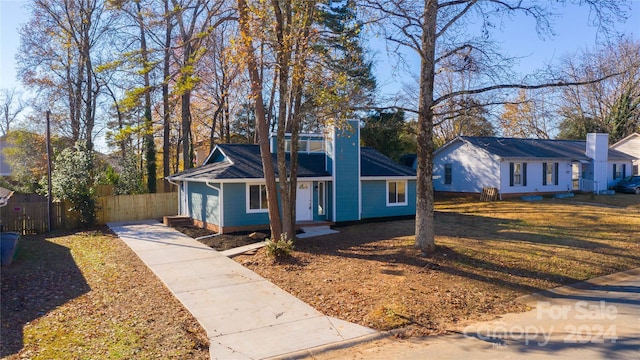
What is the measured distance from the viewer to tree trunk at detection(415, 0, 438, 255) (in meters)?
10.8

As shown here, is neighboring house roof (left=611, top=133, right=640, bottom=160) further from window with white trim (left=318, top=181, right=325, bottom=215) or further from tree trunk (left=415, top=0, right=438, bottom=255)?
tree trunk (left=415, top=0, right=438, bottom=255)

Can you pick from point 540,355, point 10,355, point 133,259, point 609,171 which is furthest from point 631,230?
point 609,171

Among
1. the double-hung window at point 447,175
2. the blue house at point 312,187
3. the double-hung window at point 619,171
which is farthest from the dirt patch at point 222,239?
the double-hung window at point 619,171

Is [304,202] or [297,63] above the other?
[297,63]

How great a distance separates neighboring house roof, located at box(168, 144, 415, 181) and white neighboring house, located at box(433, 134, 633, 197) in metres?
7.95

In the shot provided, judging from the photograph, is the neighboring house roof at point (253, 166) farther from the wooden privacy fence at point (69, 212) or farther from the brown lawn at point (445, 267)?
the brown lawn at point (445, 267)

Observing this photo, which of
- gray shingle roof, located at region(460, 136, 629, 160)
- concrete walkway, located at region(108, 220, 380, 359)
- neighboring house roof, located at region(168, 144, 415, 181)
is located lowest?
concrete walkway, located at region(108, 220, 380, 359)

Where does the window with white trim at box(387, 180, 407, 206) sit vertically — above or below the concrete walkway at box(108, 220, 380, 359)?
above

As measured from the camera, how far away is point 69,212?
66.0 feet

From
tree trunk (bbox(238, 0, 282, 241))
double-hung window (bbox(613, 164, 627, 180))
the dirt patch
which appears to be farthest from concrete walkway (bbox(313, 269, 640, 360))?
double-hung window (bbox(613, 164, 627, 180))

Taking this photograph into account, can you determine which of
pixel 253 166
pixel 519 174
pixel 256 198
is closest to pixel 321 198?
pixel 256 198

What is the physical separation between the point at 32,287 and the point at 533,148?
102 feet

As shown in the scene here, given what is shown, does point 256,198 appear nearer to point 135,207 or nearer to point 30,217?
point 135,207

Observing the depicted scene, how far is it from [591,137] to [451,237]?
24.3 m
